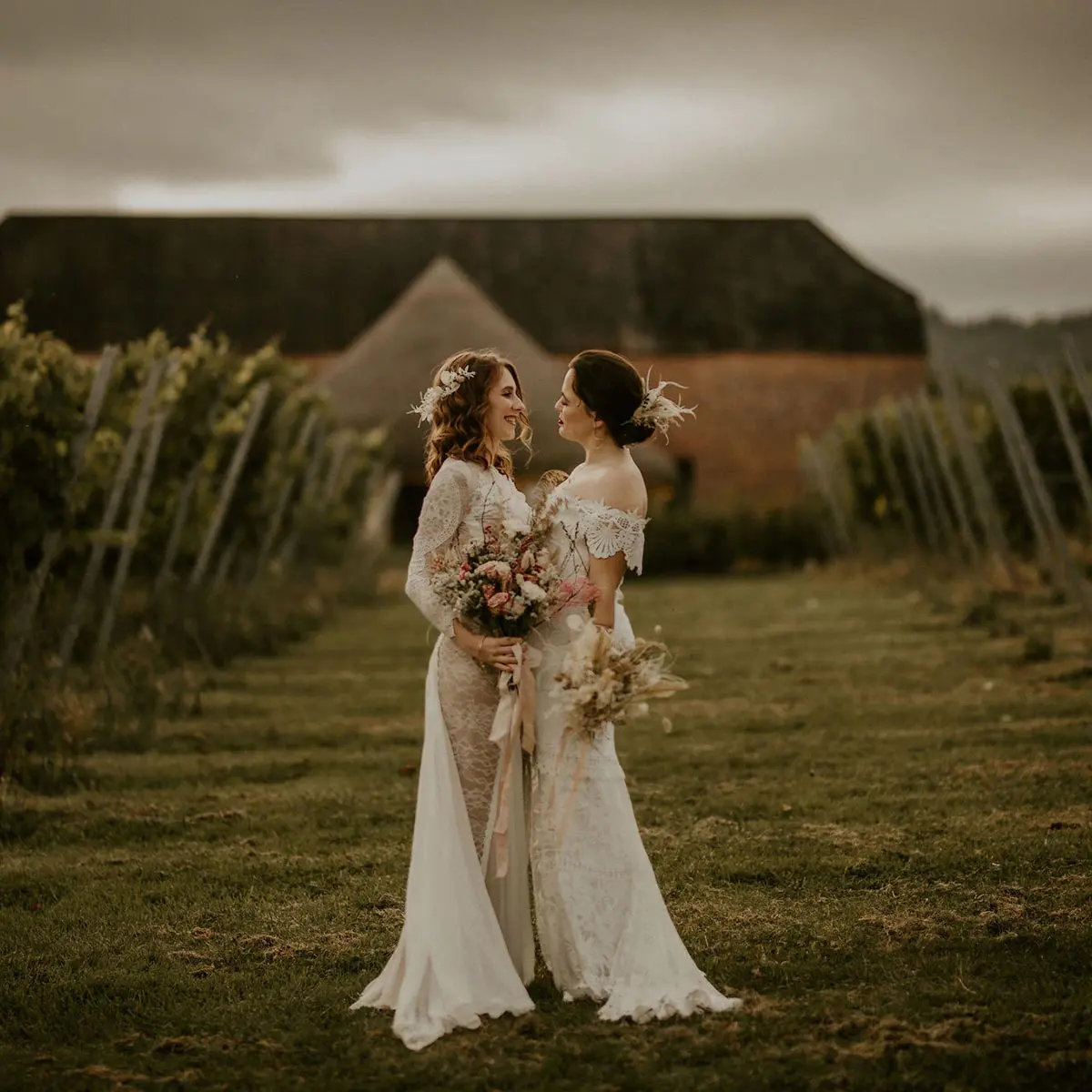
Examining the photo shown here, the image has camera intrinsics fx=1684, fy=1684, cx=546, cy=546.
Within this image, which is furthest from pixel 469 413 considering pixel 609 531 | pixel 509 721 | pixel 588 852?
pixel 588 852

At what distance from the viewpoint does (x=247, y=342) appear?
41.0 m

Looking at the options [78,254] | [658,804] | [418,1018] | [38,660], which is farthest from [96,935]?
[78,254]

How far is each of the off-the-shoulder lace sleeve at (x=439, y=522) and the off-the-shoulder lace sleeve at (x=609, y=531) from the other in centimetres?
38

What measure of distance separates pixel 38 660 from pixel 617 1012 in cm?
567

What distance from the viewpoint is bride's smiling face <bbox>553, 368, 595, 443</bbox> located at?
506cm

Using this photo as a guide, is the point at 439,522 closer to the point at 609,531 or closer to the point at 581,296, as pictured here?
the point at 609,531

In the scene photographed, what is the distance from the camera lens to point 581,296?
42719mm

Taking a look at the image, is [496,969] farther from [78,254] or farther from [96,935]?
[78,254]

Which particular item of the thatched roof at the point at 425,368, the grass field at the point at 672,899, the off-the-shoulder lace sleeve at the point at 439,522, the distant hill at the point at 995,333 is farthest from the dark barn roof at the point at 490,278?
→ the off-the-shoulder lace sleeve at the point at 439,522

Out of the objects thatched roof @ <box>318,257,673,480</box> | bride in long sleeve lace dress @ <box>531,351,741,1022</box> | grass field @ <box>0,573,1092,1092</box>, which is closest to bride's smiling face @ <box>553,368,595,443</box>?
bride in long sleeve lace dress @ <box>531,351,741,1022</box>

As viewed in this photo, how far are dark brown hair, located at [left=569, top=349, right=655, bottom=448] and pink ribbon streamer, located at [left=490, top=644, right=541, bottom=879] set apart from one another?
73 cm

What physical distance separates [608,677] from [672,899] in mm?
1645

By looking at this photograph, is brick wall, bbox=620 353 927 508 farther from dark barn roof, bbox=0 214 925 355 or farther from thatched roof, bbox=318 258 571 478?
thatched roof, bbox=318 258 571 478

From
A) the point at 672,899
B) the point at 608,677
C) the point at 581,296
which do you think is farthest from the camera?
the point at 581,296
